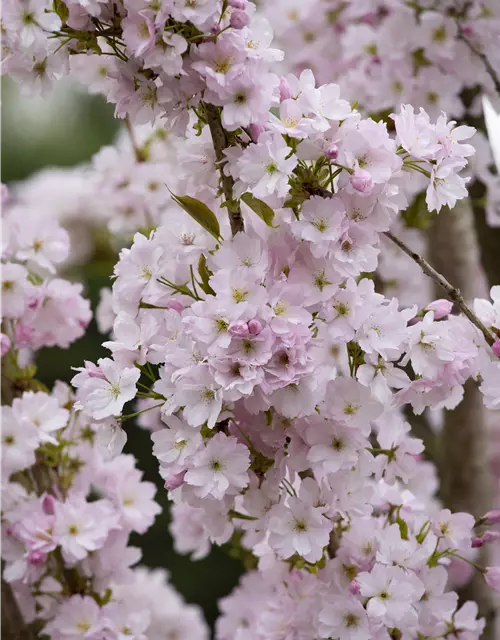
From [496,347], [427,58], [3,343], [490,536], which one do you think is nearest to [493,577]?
[490,536]

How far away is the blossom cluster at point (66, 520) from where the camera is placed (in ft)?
2.35

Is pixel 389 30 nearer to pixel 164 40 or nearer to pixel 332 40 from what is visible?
pixel 332 40

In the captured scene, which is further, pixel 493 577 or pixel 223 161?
pixel 493 577

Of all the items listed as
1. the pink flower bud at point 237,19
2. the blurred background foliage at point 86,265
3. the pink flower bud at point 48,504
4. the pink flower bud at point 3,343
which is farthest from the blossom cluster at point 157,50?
the blurred background foliage at point 86,265

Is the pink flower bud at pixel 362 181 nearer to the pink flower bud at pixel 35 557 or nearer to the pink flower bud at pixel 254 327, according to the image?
the pink flower bud at pixel 254 327

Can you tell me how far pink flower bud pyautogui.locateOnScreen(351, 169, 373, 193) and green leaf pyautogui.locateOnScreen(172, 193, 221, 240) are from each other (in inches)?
4.0

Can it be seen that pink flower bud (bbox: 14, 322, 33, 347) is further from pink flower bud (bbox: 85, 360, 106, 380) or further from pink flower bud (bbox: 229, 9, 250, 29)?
pink flower bud (bbox: 229, 9, 250, 29)

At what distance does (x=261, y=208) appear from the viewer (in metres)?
0.56

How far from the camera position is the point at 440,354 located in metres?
0.56

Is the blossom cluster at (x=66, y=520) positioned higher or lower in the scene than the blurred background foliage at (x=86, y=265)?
higher

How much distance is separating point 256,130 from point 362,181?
0.08m

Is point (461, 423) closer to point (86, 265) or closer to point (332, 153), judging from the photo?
point (86, 265)

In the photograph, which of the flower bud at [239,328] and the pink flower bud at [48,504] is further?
the pink flower bud at [48,504]

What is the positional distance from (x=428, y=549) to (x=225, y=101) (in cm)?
35
